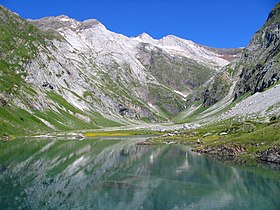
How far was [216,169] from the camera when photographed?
73875 mm

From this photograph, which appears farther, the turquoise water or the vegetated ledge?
the vegetated ledge

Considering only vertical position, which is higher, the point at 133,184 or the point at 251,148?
the point at 251,148

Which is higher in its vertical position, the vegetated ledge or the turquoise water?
the vegetated ledge

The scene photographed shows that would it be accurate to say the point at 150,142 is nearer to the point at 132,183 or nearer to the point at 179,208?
the point at 132,183

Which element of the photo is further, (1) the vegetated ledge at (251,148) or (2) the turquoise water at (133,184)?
(1) the vegetated ledge at (251,148)

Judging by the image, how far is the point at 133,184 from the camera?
61406mm

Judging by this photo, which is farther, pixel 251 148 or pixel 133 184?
pixel 251 148

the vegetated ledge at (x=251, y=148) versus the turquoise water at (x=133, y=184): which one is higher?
the vegetated ledge at (x=251, y=148)

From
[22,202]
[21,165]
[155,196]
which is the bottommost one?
[22,202]

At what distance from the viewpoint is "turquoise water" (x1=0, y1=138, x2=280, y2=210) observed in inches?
1929

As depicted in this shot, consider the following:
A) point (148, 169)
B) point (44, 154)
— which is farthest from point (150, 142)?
point (148, 169)

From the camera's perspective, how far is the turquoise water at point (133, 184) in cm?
4900

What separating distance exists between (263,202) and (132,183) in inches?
920

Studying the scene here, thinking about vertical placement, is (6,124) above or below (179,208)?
above
